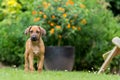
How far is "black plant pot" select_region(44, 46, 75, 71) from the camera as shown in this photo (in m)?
11.5

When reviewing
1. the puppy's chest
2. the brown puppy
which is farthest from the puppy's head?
the puppy's chest

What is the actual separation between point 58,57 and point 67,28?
770 millimetres

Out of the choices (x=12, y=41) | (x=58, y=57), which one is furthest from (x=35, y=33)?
(x=12, y=41)

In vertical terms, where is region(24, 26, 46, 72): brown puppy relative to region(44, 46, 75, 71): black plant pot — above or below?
above

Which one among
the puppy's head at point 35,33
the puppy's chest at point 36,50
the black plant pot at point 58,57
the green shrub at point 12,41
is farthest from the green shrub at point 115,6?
the puppy's chest at point 36,50

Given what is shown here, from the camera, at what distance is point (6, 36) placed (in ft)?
41.6

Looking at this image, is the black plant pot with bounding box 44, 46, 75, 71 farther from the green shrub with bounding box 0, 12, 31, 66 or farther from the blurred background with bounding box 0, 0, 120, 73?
the green shrub with bounding box 0, 12, 31, 66

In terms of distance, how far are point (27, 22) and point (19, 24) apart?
263 mm

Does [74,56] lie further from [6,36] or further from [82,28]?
[6,36]

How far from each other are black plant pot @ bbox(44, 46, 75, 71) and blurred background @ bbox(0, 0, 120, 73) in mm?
367

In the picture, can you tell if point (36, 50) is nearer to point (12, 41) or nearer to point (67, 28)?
point (67, 28)

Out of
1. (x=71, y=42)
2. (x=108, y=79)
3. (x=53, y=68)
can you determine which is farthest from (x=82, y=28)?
(x=108, y=79)

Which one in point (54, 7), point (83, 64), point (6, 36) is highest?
point (54, 7)

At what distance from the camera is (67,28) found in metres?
11.6
